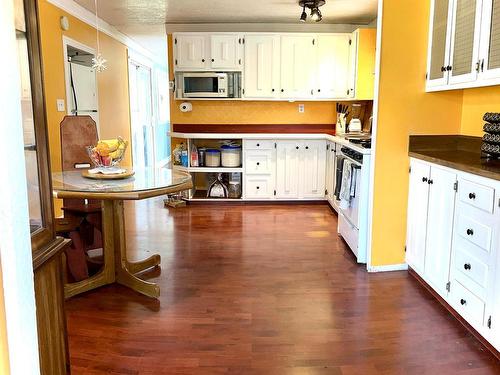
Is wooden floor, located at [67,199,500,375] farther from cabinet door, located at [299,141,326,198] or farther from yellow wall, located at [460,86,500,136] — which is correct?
cabinet door, located at [299,141,326,198]

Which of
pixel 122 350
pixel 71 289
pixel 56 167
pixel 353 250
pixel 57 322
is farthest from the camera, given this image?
pixel 56 167

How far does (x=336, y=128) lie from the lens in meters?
5.94

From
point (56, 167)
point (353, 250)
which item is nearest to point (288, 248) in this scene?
point (353, 250)

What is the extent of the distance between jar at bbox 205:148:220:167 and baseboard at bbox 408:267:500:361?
10.1ft

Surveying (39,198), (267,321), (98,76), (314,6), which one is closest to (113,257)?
(267,321)

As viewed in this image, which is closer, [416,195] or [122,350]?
[122,350]

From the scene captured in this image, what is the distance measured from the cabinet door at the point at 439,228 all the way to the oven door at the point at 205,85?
347 cm

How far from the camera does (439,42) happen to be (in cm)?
294

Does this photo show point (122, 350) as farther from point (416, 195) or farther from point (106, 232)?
point (416, 195)

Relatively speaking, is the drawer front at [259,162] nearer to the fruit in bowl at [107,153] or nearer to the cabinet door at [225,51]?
the cabinet door at [225,51]

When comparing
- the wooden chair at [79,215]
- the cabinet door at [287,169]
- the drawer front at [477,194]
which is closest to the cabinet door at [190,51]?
the cabinet door at [287,169]

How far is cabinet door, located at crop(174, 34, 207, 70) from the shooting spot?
18.2 feet

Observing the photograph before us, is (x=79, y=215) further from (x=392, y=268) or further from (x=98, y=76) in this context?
(x=98, y=76)

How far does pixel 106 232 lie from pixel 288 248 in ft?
5.41
